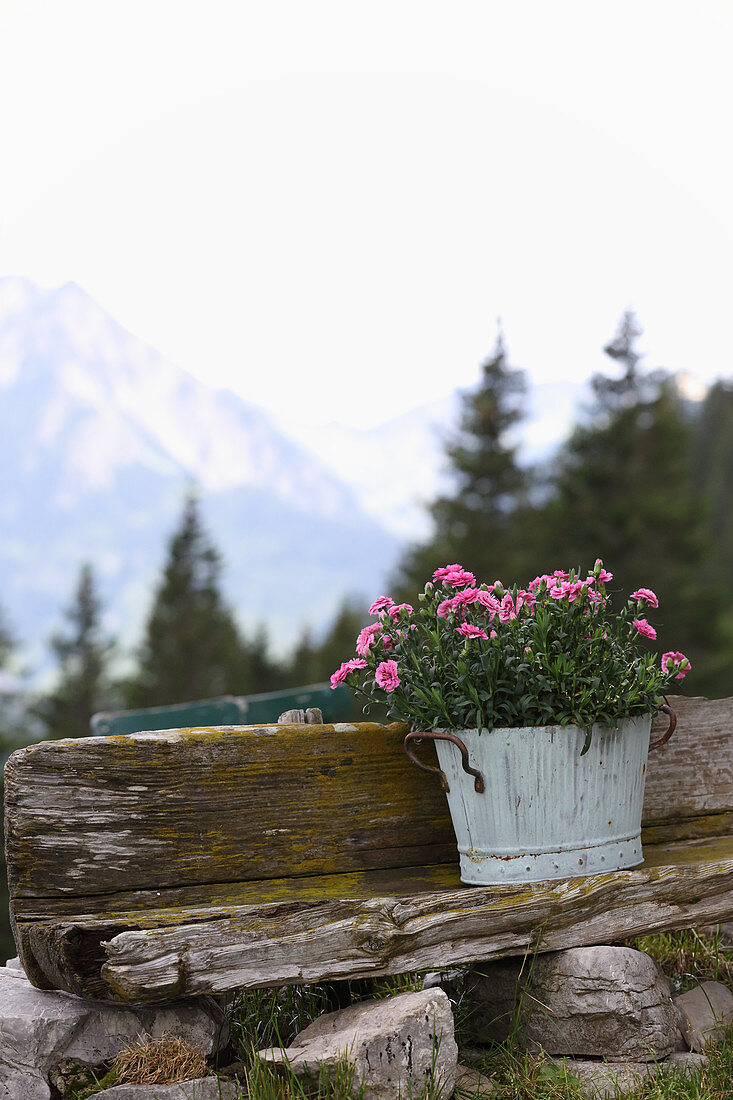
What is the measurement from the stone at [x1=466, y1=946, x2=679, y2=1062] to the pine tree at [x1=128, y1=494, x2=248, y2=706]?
24.2 m

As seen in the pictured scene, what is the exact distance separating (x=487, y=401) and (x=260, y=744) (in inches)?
1028

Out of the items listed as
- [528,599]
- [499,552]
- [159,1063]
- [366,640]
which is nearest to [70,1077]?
[159,1063]

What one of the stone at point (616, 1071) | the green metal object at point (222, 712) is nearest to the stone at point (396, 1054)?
the stone at point (616, 1071)

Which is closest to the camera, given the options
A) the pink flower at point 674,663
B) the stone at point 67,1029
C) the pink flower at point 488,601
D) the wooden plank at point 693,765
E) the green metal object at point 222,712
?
the stone at point 67,1029

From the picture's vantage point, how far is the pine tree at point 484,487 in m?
26.3

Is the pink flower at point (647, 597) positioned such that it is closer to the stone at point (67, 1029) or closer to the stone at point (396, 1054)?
the stone at point (396, 1054)

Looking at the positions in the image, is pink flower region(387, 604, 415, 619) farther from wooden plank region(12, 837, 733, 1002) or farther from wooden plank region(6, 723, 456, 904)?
wooden plank region(12, 837, 733, 1002)

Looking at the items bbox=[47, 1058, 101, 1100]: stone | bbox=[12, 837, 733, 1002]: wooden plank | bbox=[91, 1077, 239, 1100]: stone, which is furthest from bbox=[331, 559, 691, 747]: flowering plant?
bbox=[47, 1058, 101, 1100]: stone

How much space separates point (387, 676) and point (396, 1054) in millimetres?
916

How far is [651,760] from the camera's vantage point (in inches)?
128

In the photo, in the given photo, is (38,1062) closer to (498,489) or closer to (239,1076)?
(239,1076)

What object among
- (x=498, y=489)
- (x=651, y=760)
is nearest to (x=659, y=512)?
(x=498, y=489)

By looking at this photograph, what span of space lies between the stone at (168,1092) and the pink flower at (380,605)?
4.12 feet

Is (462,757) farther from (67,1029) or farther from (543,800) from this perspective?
(67,1029)
